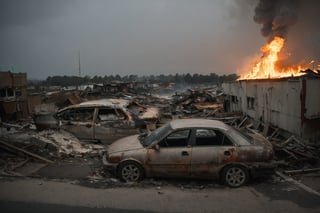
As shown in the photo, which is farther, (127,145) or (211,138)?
(127,145)

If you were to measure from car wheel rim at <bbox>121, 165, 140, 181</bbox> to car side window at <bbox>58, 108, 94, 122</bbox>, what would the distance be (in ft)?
10.8

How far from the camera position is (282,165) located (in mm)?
7422

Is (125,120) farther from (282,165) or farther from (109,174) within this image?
(282,165)

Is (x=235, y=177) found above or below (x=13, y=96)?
below

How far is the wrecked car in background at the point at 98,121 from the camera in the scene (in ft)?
29.2

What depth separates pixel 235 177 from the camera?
604 cm

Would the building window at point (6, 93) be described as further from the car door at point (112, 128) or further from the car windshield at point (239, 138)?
the car windshield at point (239, 138)

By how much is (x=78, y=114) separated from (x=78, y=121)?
0.27 m

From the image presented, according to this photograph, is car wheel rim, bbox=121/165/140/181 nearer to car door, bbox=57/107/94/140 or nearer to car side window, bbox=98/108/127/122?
car side window, bbox=98/108/127/122

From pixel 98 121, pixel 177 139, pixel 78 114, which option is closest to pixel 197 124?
pixel 177 139

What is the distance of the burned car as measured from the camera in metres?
6.02

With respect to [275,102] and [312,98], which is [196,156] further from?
[275,102]

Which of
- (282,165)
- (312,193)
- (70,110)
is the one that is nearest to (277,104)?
(282,165)

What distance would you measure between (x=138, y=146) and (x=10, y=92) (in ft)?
46.6
